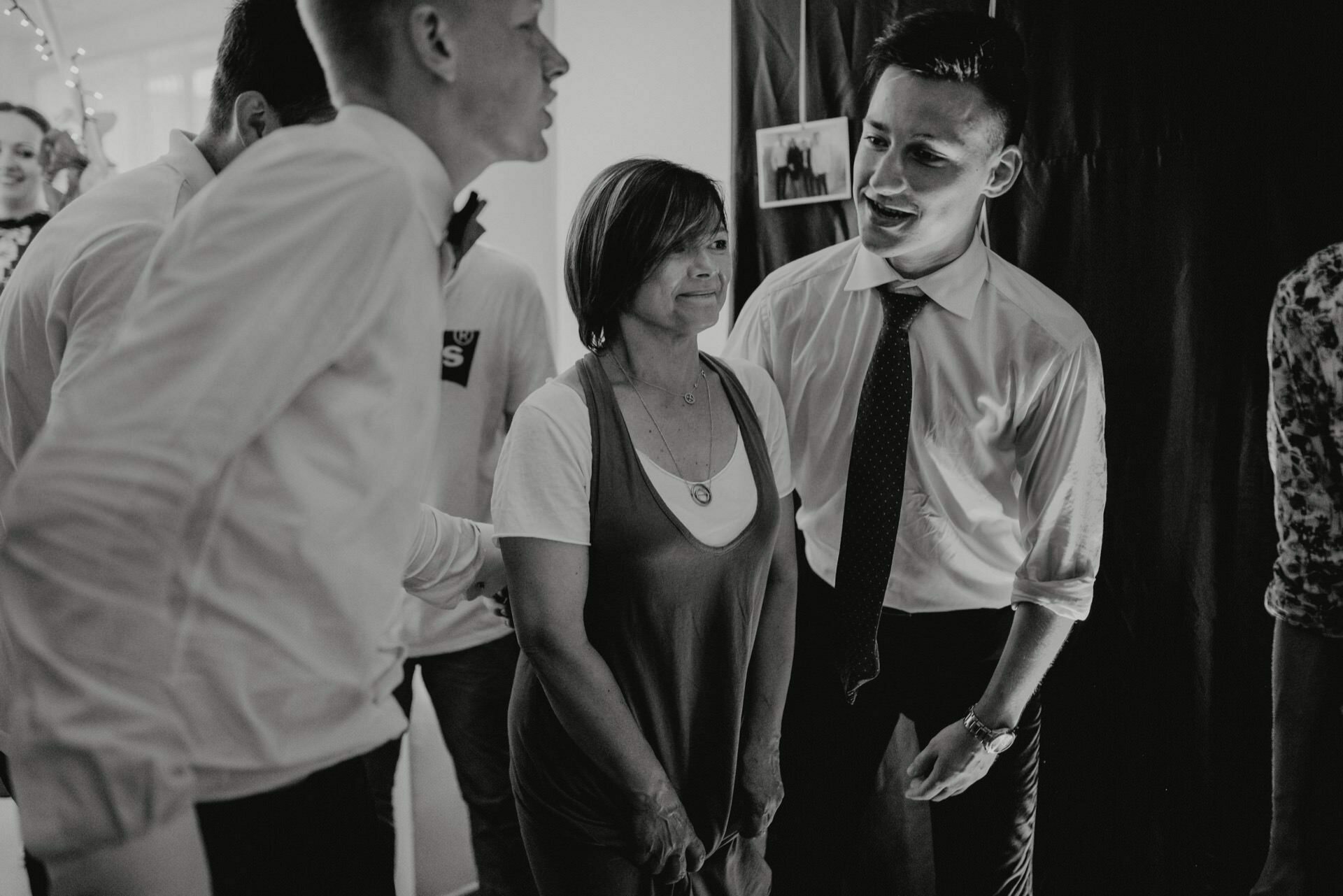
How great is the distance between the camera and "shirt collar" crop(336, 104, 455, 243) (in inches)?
28.2

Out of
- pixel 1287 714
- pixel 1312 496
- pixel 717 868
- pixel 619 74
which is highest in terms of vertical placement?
pixel 619 74

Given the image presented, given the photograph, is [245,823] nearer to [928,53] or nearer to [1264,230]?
[928,53]

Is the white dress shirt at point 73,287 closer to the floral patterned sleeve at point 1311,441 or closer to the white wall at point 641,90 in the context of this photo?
the floral patterned sleeve at point 1311,441

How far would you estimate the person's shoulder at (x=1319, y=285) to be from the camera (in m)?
1.28

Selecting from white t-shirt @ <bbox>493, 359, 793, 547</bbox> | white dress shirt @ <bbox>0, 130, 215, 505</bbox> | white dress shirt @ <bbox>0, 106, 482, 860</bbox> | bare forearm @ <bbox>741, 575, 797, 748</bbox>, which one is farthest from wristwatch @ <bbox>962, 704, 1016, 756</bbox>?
white dress shirt @ <bbox>0, 130, 215, 505</bbox>

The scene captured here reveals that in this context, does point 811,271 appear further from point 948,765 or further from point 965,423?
point 948,765

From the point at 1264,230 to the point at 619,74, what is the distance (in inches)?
70.1

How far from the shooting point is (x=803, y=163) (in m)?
2.38

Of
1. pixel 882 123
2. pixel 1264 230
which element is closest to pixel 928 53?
pixel 882 123

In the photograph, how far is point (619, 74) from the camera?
281 centimetres

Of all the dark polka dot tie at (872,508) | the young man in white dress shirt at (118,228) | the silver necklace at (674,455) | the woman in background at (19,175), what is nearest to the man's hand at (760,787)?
the dark polka dot tie at (872,508)

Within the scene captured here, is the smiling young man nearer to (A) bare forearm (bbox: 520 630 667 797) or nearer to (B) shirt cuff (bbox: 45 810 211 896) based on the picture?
(A) bare forearm (bbox: 520 630 667 797)

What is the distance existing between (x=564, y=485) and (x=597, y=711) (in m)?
0.31

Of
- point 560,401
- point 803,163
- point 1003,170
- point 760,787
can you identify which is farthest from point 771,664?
point 803,163
